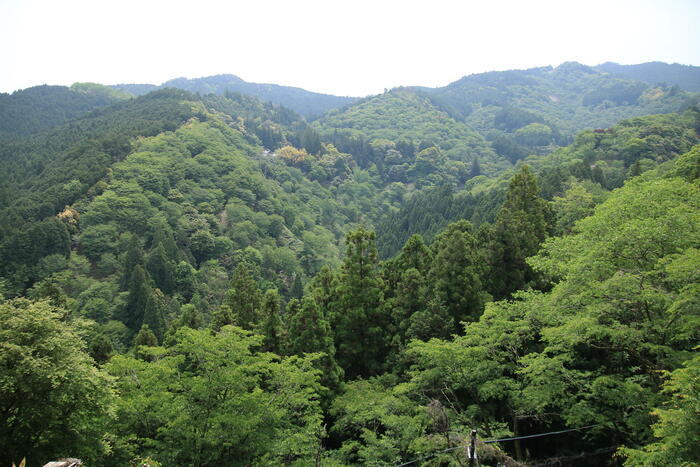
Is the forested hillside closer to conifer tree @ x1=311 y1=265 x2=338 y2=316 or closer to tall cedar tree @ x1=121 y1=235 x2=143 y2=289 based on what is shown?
conifer tree @ x1=311 y1=265 x2=338 y2=316

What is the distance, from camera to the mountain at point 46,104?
15125cm

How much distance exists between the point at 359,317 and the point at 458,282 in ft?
19.9

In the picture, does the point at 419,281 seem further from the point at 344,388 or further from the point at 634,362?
the point at 634,362

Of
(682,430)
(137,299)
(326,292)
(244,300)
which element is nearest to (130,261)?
(137,299)

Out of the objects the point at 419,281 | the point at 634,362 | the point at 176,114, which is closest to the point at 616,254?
the point at 634,362

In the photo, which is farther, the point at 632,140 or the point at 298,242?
the point at 298,242

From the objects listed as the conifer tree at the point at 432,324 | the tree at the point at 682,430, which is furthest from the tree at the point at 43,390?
the conifer tree at the point at 432,324

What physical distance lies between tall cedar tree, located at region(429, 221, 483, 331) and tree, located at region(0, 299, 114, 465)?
1647cm

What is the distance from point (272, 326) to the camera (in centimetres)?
2430

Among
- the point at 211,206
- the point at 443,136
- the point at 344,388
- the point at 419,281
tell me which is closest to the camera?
the point at 344,388

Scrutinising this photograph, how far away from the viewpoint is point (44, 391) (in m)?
11.5

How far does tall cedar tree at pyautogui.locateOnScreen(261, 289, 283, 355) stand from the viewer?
941 inches

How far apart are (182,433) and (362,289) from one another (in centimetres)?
1391

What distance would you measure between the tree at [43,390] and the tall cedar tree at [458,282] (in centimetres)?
1647
